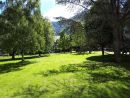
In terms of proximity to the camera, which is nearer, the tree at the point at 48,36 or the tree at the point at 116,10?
the tree at the point at 116,10

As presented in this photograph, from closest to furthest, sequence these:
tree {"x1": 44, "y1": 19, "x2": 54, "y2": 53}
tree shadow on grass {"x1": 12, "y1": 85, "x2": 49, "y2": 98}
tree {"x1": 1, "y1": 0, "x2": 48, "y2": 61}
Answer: tree shadow on grass {"x1": 12, "y1": 85, "x2": 49, "y2": 98} → tree {"x1": 1, "y1": 0, "x2": 48, "y2": 61} → tree {"x1": 44, "y1": 19, "x2": 54, "y2": 53}

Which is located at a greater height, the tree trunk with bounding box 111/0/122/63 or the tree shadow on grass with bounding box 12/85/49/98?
the tree trunk with bounding box 111/0/122/63

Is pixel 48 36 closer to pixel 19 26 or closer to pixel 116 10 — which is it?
pixel 19 26

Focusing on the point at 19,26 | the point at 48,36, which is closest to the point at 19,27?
the point at 19,26

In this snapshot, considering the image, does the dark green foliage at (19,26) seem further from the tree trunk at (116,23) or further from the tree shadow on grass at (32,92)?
the tree shadow on grass at (32,92)

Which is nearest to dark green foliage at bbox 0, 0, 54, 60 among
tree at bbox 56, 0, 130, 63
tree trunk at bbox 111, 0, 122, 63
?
tree at bbox 56, 0, 130, 63

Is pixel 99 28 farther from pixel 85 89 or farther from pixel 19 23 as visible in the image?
pixel 85 89

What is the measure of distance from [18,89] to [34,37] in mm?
24345

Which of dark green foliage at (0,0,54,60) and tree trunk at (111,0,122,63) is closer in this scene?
tree trunk at (111,0,122,63)

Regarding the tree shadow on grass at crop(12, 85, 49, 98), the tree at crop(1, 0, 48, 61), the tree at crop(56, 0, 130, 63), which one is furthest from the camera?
the tree at crop(1, 0, 48, 61)

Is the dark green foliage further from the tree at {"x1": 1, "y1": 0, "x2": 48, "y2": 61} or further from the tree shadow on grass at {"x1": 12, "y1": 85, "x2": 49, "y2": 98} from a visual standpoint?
the tree shadow on grass at {"x1": 12, "y1": 85, "x2": 49, "y2": 98}

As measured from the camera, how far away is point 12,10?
132 ft

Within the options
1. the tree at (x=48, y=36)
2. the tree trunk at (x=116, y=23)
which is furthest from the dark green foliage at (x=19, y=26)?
the tree at (x=48, y=36)

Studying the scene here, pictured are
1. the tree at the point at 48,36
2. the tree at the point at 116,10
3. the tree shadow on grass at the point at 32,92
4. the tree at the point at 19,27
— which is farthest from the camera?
the tree at the point at 48,36
